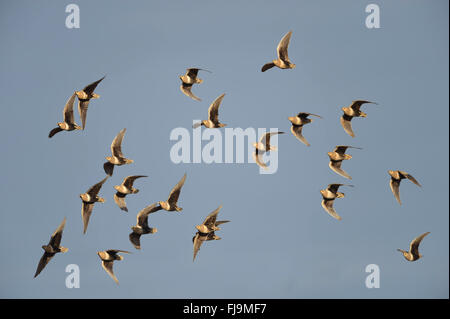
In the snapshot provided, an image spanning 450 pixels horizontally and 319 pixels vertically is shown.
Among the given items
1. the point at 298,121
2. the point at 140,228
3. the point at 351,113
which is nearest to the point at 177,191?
the point at 140,228

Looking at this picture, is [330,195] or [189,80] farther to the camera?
[189,80]

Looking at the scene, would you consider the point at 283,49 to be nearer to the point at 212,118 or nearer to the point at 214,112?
the point at 214,112

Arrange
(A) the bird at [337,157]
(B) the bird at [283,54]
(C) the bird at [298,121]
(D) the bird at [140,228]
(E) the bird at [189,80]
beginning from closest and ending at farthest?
1. (B) the bird at [283,54]
2. (D) the bird at [140,228]
3. (A) the bird at [337,157]
4. (C) the bird at [298,121]
5. (E) the bird at [189,80]

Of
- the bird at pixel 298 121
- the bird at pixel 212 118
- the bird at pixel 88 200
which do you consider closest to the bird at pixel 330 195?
the bird at pixel 298 121

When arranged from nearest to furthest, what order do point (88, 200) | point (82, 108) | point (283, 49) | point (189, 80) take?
1. point (88, 200)
2. point (283, 49)
3. point (82, 108)
4. point (189, 80)

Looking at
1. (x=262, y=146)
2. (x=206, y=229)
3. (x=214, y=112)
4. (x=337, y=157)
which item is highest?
(x=214, y=112)

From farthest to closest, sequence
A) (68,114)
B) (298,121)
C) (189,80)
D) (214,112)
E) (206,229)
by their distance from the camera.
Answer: (189,80)
(298,121)
(214,112)
(68,114)
(206,229)

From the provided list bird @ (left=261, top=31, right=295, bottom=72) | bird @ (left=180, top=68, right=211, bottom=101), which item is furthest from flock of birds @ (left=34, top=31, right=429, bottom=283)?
bird @ (left=180, top=68, right=211, bottom=101)

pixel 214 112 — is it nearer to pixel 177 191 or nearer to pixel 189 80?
pixel 189 80

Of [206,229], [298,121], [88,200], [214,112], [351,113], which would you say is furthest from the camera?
[298,121]

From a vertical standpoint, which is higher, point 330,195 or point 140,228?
point 330,195

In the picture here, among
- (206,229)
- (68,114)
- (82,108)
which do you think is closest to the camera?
(206,229)

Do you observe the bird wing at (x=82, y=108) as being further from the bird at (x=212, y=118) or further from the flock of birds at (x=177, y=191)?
the bird at (x=212, y=118)

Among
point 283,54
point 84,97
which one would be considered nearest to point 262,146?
point 283,54
